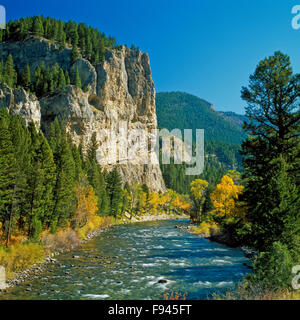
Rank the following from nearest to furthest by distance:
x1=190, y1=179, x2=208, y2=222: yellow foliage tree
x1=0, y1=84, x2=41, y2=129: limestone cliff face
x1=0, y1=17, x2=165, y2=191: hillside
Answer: x1=190, y1=179, x2=208, y2=222: yellow foliage tree < x1=0, y1=84, x2=41, y2=129: limestone cliff face < x1=0, y1=17, x2=165, y2=191: hillside

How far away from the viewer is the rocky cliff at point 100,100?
297 ft

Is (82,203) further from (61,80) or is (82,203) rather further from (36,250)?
(61,80)

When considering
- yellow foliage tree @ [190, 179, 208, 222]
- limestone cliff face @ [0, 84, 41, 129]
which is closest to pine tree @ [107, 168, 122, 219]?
yellow foliage tree @ [190, 179, 208, 222]

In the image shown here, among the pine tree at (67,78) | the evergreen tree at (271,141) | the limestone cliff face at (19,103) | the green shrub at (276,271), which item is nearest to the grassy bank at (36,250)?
the green shrub at (276,271)

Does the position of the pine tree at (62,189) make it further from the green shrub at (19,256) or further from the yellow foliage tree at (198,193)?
the yellow foliage tree at (198,193)

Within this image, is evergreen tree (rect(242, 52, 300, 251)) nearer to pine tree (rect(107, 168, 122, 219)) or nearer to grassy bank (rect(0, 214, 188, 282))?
grassy bank (rect(0, 214, 188, 282))

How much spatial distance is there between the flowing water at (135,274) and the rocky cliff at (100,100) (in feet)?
211

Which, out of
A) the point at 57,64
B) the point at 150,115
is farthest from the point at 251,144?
the point at 150,115

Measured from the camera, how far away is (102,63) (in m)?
116

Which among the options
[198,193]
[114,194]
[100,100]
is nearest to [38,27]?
[100,100]

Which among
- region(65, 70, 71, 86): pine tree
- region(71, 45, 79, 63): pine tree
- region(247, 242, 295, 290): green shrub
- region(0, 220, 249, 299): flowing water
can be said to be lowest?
region(0, 220, 249, 299): flowing water

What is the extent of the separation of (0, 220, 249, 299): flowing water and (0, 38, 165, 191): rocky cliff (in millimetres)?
64351

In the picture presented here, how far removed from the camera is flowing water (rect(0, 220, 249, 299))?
18125 mm

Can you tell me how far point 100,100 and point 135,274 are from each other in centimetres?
9845
